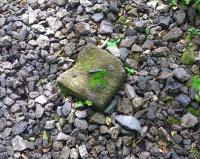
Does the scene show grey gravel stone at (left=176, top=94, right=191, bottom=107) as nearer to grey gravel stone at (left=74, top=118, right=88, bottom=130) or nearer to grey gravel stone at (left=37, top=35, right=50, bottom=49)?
grey gravel stone at (left=74, top=118, right=88, bottom=130)

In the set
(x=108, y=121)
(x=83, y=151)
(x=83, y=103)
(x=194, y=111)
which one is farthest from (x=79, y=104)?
(x=194, y=111)

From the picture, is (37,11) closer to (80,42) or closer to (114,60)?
(80,42)

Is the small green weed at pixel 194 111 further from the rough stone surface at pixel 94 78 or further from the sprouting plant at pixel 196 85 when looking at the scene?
the rough stone surface at pixel 94 78

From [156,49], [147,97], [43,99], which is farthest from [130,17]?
[43,99]

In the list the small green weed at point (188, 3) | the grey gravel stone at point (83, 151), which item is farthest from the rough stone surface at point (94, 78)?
the small green weed at point (188, 3)

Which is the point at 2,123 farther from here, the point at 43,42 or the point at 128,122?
the point at 128,122

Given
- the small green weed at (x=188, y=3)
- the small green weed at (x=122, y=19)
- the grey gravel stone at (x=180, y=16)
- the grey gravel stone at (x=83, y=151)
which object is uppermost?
the small green weed at (x=188, y=3)
